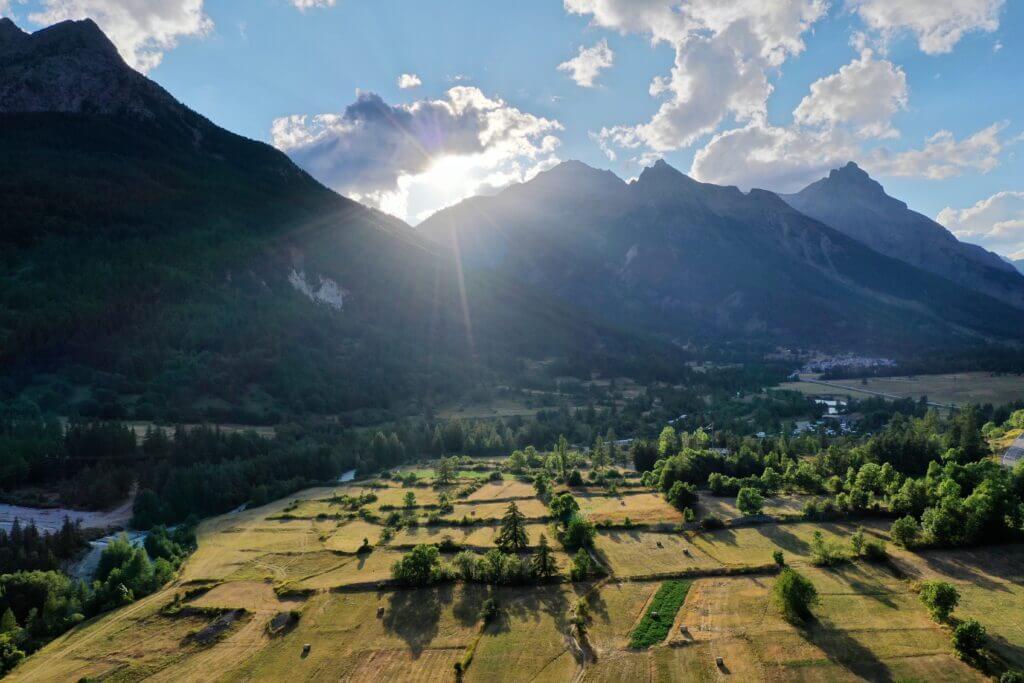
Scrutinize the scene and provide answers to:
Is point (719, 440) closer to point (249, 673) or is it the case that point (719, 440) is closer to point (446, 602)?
point (446, 602)

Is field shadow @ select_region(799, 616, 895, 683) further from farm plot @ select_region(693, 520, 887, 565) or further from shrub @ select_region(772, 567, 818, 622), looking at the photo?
farm plot @ select_region(693, 520, 887, 565)

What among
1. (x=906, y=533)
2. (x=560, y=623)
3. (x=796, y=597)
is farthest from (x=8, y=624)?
(x=906, y=533)

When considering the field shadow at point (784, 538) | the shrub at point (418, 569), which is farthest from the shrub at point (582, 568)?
the field shadow at point (784, 538)

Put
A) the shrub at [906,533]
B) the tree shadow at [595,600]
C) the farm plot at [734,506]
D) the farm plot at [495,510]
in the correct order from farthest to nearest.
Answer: the farm plot at [495,510]
the farm plot at [734,506]
the shrub at [906,533]
the tree shadow at [595,600]

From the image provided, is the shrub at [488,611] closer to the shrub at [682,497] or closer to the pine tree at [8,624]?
the shrub at [682,497]

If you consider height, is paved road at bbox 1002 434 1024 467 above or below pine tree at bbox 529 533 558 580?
above

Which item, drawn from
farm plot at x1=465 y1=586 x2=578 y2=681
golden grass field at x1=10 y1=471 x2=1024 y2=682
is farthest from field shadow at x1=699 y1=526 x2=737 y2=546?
farm plot at x1=465 y1=586 x2=578 y2=681

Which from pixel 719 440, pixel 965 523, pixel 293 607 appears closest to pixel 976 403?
pixel 719 440

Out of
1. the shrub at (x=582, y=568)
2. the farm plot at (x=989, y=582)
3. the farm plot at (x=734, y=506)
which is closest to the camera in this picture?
the farm plot at (x=989, y=582)

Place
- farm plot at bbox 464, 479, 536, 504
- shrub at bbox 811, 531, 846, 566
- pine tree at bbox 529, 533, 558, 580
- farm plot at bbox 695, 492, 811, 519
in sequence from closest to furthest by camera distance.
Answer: shrub at bbox 811, 531, 846, 566, pine tree at bbox 529, 533, 558, 580, farm plot at bbox 695, 492, 811, 519, farm plot at bbox 464, 479, 536, 504
